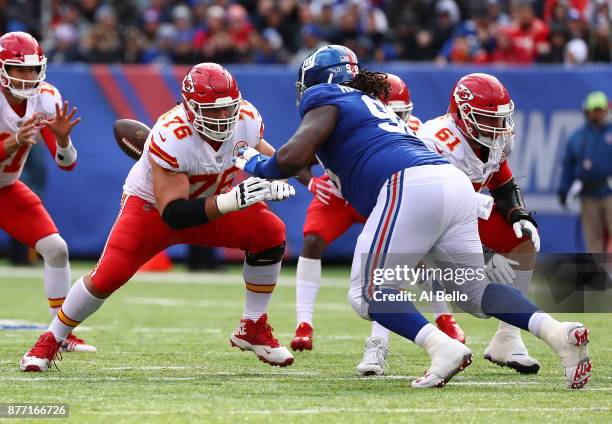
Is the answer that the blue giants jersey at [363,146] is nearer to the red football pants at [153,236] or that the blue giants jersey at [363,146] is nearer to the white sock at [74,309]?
the red football pants at [153,236]

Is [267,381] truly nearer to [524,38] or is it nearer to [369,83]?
[369,83]

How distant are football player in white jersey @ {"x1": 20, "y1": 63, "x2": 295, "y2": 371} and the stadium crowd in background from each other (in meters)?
7.60

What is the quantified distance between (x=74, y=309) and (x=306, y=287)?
5.84 feet

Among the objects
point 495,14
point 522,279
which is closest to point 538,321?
point 522,279

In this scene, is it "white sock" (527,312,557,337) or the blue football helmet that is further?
the blue football helmet

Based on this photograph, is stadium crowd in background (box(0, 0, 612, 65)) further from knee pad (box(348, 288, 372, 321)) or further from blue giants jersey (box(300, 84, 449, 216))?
knee pad (box(348, 288, 372, 321))

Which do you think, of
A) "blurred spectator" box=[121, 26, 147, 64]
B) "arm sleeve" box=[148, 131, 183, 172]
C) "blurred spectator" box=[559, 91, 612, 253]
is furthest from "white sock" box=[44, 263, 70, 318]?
"blurred spectator" box=[121, 26, 147, 64]

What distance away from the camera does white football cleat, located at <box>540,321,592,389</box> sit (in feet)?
16.9

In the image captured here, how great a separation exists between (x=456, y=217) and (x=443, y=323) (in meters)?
1.98

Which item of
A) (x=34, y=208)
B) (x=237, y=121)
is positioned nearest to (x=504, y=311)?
(x=237, y=121)

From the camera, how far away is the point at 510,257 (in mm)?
6293

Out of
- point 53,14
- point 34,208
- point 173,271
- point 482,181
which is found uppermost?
point 482,181

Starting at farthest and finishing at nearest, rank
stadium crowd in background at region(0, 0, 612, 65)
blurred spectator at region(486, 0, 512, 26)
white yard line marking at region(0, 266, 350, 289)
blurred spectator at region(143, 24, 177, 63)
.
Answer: blurred spectator at region(143, 24, 177, 63) → blurred spectator at region(486, 0, 512, 26) → stadium crowd in background at region(0, 0, 612, 65) → white yard line marking at region(0, 266, 350, 289)

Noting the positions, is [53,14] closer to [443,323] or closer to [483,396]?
[443,323]
